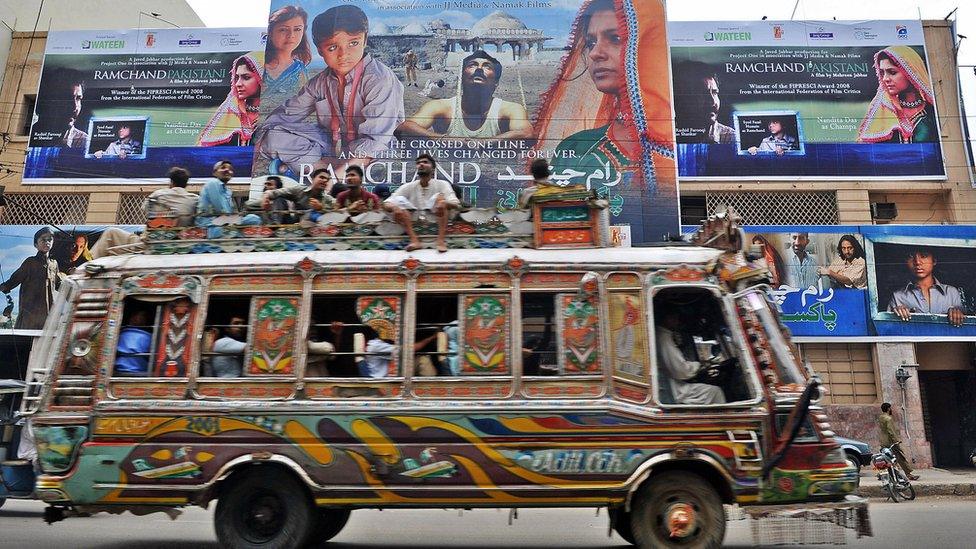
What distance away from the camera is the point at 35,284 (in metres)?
16.8

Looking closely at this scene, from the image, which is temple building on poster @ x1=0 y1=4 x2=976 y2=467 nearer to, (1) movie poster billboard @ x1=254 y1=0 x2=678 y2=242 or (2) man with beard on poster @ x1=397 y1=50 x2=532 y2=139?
(1) movie poster billboard @ x1=254 y1=0 x2=678 y2=242

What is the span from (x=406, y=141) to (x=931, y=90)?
13487 mm

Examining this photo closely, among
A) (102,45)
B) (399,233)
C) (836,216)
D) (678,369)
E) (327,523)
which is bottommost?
(327,523)

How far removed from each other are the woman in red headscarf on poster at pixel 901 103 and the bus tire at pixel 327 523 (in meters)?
15.9

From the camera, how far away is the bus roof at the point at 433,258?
5855 millimetres

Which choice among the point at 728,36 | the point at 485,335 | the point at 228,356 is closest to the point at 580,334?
the point at 485,335

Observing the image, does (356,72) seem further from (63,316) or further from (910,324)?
(910,324)

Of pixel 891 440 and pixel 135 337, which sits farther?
pixel 891 440

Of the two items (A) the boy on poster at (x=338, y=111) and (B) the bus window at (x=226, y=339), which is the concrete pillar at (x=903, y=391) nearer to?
(A) the boy on poster at (x=338, y=111)

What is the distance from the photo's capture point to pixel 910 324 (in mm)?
15758

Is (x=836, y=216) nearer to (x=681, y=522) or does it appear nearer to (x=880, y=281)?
(x=880, y=281)

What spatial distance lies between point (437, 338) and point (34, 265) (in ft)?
51.1

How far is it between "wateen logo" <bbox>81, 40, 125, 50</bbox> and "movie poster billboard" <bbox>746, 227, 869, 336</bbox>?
702 inches

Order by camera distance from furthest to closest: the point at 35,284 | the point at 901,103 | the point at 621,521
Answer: the point at 901,103
the point at 35,284
the point at 621,521
